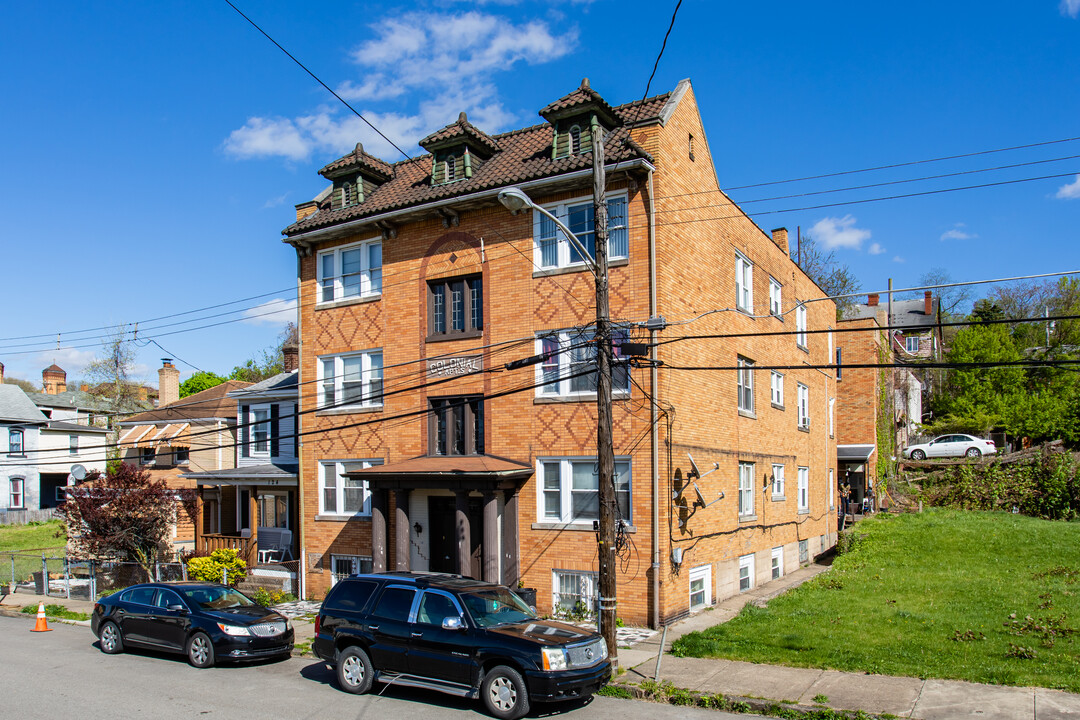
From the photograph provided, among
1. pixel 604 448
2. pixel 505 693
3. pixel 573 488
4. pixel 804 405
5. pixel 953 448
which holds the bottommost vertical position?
pixel 505 693

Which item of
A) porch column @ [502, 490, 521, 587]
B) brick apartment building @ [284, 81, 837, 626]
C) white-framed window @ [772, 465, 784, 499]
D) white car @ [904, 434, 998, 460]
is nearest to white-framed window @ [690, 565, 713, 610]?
brick apartment building @ [284, 81, 837, 626]

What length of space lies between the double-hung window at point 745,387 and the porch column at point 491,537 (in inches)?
314

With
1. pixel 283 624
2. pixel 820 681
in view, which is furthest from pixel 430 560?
pixel 820 681

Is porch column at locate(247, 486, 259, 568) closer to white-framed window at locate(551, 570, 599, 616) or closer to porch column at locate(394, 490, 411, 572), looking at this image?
porch column at locate(394, 490, 411, 572)

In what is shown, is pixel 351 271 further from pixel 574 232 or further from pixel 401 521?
pixel 401 521

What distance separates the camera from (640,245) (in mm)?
17922

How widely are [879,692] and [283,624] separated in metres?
Answer: 10.6

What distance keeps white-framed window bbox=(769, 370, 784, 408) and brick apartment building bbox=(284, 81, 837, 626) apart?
114 millimetres

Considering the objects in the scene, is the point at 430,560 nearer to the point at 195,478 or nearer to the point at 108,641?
the point at 108,641

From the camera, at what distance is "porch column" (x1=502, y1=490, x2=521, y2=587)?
1872 centimetres

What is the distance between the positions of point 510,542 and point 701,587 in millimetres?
4726

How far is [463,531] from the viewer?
18.8 meters

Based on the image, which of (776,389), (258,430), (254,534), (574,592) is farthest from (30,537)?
(776,389)

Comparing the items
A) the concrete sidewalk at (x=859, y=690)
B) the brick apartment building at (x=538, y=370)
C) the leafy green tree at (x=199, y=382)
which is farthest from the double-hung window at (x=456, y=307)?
the leafy green tree at (x=199, y=382)
